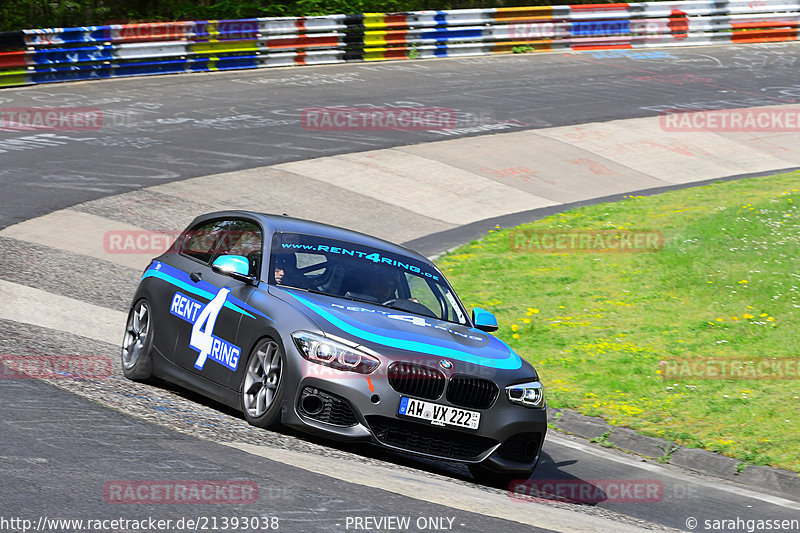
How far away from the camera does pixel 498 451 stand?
24.7 ft

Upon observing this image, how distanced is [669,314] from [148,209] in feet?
26.1

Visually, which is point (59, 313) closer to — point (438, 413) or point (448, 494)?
point (438, 413)

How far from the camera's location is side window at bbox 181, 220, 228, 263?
9125 millimetres

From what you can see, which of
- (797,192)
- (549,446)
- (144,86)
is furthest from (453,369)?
(144,86)

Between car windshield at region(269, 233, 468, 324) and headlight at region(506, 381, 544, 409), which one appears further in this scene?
car windshield at region(269, 233, 468, 324)

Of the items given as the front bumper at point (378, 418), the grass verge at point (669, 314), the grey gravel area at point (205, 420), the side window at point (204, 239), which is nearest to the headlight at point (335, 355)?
the front bumper at point (378, 418)

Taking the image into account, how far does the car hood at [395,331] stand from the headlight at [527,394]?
17 centimetres

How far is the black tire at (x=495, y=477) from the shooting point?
766cm

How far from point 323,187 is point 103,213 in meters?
4.12

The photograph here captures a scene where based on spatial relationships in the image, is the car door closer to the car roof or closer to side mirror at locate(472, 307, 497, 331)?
the car roof

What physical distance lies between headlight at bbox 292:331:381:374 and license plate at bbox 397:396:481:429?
0.33m

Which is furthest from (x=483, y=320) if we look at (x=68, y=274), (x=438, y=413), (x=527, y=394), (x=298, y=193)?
(x=298, y=193)

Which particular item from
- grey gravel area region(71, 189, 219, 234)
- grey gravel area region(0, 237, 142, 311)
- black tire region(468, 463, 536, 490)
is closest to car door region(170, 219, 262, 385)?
black tire region(468, 463, 536, 490)

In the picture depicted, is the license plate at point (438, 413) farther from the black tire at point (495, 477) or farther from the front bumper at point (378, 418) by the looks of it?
the black tire at point (495, 477)
